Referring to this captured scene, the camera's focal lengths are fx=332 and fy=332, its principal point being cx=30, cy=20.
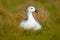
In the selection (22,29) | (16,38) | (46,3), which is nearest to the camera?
(16,38)

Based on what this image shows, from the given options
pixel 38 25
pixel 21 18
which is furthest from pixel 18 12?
pixel 38 25

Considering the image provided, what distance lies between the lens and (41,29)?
9766 mm

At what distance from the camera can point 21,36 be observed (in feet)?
29.5

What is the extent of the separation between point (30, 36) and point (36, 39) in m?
0.27

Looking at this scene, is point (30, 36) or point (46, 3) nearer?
point (30, 36)

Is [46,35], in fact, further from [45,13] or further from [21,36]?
[45,13]

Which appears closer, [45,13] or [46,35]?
[46,35]

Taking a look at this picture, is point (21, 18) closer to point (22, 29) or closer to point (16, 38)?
point (22, 29)

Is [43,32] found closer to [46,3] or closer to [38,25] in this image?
[38,25]

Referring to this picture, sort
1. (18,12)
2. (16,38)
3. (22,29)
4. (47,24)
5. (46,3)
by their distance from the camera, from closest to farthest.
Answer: (16,38) < (22,29) < (47,24) < (18,12) < (46,3)

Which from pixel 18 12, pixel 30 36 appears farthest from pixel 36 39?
pixel 18 12

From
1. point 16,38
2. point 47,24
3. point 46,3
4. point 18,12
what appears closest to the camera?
point 16,38

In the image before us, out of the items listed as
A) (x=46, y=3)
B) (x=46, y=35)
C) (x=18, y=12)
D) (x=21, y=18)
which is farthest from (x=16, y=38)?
(x=46, y=3)

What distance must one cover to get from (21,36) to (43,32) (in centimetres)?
79
